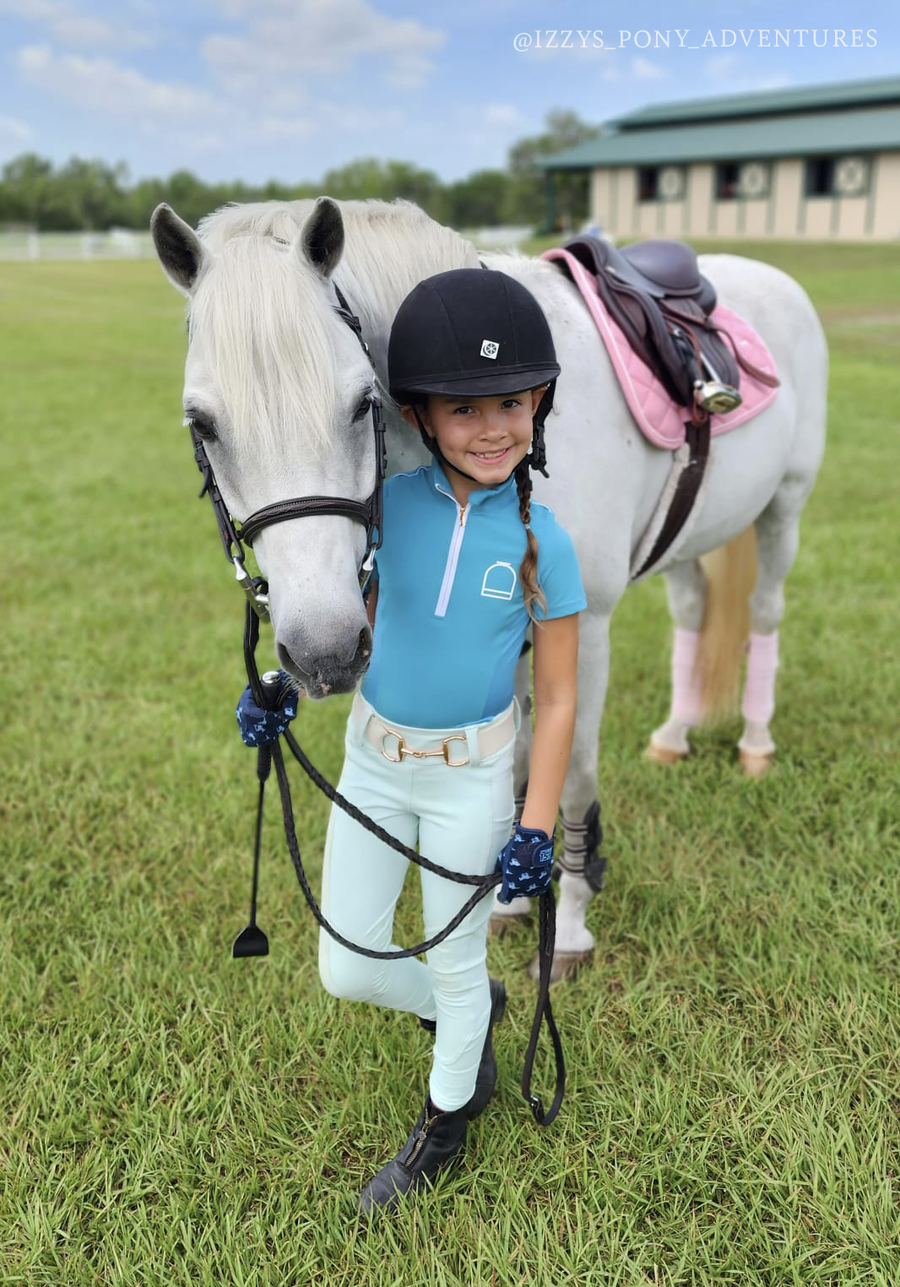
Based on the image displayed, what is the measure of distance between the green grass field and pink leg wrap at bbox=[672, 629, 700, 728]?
0.57ft

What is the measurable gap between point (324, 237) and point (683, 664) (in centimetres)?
286

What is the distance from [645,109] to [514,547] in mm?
52177

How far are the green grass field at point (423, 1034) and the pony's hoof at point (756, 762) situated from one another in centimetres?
8

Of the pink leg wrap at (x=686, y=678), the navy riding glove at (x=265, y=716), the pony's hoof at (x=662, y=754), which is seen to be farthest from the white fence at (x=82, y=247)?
the navy riding glove at (x=265, y=716)

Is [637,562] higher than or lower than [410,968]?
higher

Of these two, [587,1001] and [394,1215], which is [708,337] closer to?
[587,1001]

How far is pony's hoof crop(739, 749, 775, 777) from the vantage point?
382 centimetres

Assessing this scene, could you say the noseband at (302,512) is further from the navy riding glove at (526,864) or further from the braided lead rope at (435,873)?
the navy riding glove at (526,864)

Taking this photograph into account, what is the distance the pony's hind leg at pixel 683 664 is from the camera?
13.0ft

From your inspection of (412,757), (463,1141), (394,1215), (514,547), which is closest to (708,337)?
(514,547)

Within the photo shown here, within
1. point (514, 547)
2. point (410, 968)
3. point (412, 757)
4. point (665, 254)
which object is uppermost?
point (665, 254)

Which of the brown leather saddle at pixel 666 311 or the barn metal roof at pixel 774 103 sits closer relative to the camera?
the brown leather saddle at pixel 666 311

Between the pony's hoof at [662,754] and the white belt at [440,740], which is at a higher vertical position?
the white belt at [440,740]

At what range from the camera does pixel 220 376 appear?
4.97ft
